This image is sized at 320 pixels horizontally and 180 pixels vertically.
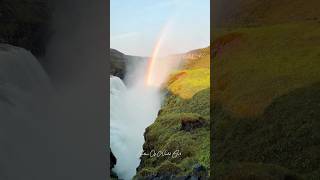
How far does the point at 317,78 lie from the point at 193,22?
1565mm

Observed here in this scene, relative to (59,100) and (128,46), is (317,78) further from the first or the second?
(59,100)

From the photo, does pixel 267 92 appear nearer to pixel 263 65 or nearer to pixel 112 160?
pixel 263 65

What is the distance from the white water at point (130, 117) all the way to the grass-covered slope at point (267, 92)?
0.92 m

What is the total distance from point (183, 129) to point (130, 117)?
65 centimetres

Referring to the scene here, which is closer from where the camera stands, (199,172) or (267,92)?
(199,172)

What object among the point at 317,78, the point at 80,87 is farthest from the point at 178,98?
the point at 317,78

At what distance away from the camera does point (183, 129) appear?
6.13 m

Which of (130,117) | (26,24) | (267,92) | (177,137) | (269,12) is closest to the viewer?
(26,24)

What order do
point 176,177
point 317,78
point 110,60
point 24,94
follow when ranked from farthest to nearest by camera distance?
point 317,78 < point 176,177 < point 110,60 < point 24,94

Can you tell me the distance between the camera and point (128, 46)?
18.7 ft

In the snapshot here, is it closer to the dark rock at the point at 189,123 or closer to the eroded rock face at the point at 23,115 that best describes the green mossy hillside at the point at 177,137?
the dark rock at the point at 189,123

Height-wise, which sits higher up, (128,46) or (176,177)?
(128,46)

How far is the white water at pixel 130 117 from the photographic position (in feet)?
18.4

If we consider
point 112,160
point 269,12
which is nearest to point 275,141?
point 269,12
